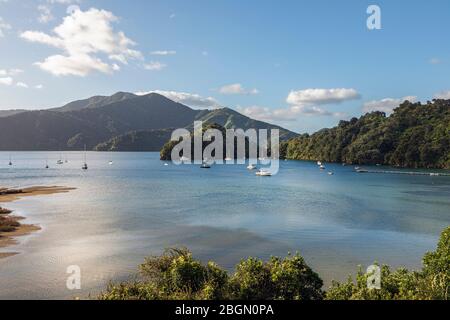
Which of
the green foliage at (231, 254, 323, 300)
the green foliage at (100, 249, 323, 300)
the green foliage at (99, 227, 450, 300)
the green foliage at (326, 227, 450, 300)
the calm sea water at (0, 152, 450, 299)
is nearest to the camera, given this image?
the green foliage at (326, 227, 450, 300)

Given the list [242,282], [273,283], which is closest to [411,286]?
[273,283]

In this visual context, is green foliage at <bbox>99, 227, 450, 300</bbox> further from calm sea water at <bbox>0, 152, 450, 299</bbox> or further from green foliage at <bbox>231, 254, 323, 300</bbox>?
calm sea water at <bbox>0, 152, 450, 299</bbox>

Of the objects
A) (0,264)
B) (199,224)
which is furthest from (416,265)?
(0,264)

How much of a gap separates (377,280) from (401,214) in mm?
58733

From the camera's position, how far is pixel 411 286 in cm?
1850

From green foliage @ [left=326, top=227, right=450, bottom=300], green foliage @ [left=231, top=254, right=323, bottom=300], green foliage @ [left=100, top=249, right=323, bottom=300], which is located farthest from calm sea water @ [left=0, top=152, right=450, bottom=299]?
green foliage @ [left=231, top=254, right=323, bottom=300]

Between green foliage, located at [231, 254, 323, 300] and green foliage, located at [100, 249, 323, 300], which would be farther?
green foliage, located at [231, 254, 323, 300]

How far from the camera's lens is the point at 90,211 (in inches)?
2864

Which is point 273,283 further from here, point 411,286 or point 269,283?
point 411,286

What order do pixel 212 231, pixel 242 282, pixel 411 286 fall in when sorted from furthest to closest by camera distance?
pixel 212 231
pixel 242 282
pixel 411 286

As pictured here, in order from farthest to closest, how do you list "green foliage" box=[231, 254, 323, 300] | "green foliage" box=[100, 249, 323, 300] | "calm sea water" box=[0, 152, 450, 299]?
1. "calm sea water" box=[0, 152, 450, 299]
2. "green foliage" box=[231, 254, 323, 300]
3. "green foliage" box=[100, 249, 323, 300]

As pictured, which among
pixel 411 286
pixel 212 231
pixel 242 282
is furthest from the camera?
pixel 212 231

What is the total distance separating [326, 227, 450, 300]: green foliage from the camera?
17188 mm

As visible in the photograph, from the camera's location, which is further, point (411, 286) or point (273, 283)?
point (273, 283)
